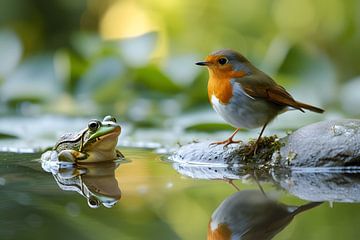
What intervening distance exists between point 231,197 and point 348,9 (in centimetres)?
428

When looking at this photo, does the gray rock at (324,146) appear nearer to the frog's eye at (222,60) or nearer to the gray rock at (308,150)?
the gray rock at (308,150)

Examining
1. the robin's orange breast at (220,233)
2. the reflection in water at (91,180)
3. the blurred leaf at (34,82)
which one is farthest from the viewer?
the blurred leaf at (34,82)

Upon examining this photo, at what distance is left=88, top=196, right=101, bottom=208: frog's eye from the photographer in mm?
2105

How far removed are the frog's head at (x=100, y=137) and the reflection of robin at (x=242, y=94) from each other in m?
0.39

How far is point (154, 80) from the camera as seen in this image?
4.76m

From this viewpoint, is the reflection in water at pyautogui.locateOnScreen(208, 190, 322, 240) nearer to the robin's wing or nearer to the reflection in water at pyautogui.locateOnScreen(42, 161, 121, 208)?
the reflection in water at pyautogui.locateOnScreen(42, 161, 121, 208)

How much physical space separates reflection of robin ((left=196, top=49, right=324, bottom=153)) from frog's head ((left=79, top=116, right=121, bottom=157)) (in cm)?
39

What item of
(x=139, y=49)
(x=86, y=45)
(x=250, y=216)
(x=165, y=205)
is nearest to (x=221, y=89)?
(x=165, y=205)

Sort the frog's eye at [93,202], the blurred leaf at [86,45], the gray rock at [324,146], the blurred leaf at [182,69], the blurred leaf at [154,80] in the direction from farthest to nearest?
1. the blurred leaf at [86,45]
2. the blurred leaf at [182,69]
3. the blurred leaf at [154,80]
4. the gray rock at [324,146]
5. the frog's eye at [93,202]

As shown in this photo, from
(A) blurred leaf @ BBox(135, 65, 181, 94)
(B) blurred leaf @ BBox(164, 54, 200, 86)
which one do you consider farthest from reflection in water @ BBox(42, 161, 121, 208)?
(B) blurred leaf @ BBox(164, 54, 200, 86)

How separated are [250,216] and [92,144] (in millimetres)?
1148

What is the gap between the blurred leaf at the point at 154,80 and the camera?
15.1ft

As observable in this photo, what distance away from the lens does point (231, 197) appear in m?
2.18

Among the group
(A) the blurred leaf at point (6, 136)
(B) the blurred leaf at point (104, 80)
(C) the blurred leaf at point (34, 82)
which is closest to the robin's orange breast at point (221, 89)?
(A) the blurred leaf at point (6, 136)
